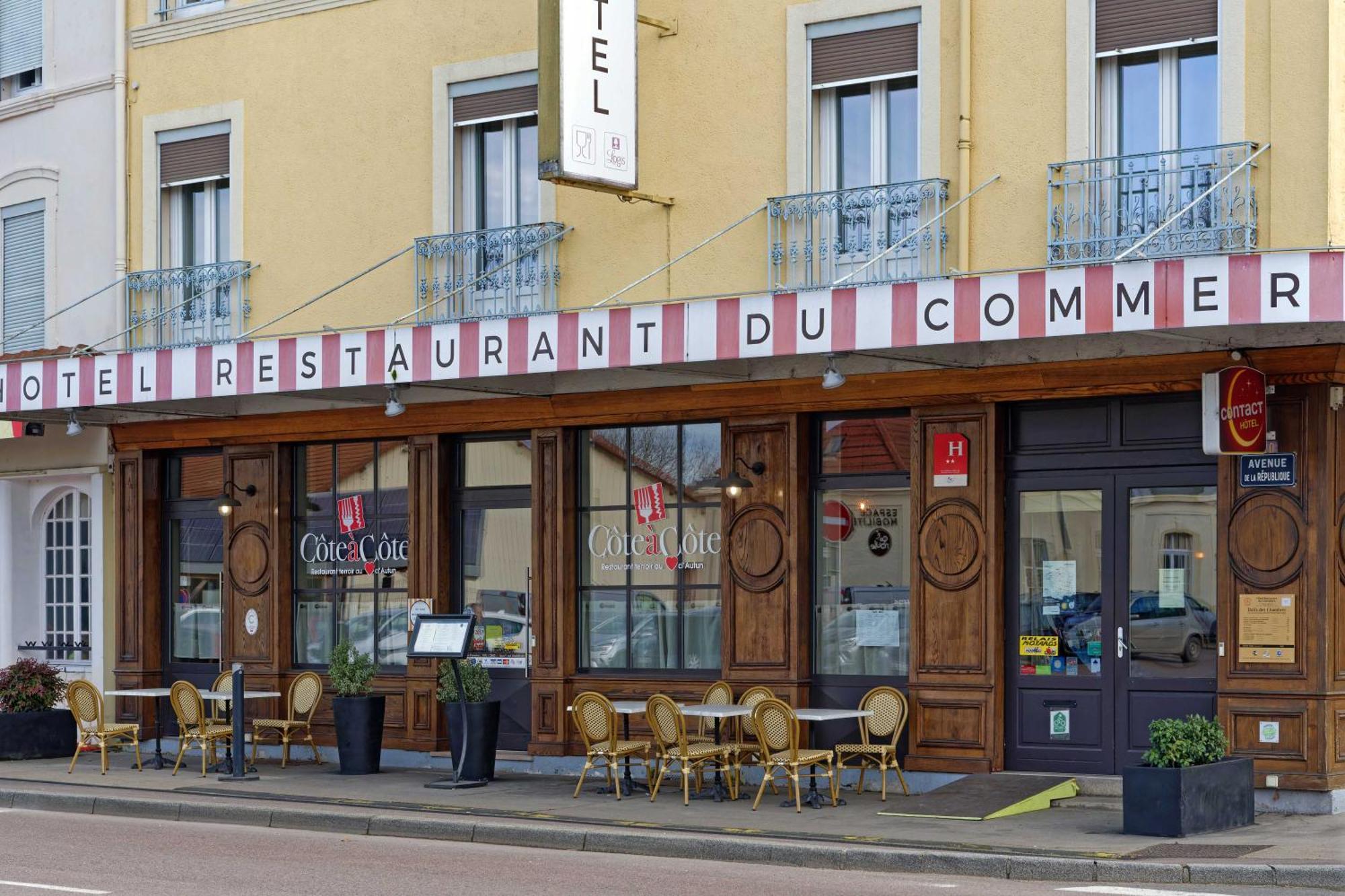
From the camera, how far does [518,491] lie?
17.7 meters

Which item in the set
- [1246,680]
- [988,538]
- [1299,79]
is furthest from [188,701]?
[1299,79]

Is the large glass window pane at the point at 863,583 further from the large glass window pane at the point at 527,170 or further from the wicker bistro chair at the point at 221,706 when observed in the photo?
the wicker bistro chair at the point at 221,706

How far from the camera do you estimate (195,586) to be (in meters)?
20.0

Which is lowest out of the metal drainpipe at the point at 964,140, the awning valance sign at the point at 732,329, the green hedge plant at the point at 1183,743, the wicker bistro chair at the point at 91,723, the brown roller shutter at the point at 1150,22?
the wicker bistro chair at the point at 91,723

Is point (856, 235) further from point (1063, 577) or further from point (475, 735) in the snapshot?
point (475, 735)

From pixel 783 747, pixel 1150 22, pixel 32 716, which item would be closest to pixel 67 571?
pixel 32 716

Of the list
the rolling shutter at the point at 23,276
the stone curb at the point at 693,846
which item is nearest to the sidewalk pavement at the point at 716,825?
the stone curb at the point at 693,846

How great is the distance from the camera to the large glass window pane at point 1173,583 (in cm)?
1412

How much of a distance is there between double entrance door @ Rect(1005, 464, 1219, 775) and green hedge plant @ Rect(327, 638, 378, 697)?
232 inches

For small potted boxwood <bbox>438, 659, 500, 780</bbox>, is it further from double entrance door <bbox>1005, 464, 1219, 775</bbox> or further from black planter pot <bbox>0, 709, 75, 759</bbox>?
black planter pot <bbox>0, 709, 75, 759</bbox>

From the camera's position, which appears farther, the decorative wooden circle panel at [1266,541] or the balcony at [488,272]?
the balcony at [488,272]

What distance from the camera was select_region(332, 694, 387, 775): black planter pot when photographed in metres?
17.1

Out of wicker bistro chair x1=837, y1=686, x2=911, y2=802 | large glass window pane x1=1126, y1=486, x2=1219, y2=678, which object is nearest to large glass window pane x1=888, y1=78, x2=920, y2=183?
large glass window pane x1=1126, y1=486, x2=1219, y2=678

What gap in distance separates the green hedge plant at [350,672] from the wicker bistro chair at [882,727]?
461 cm
